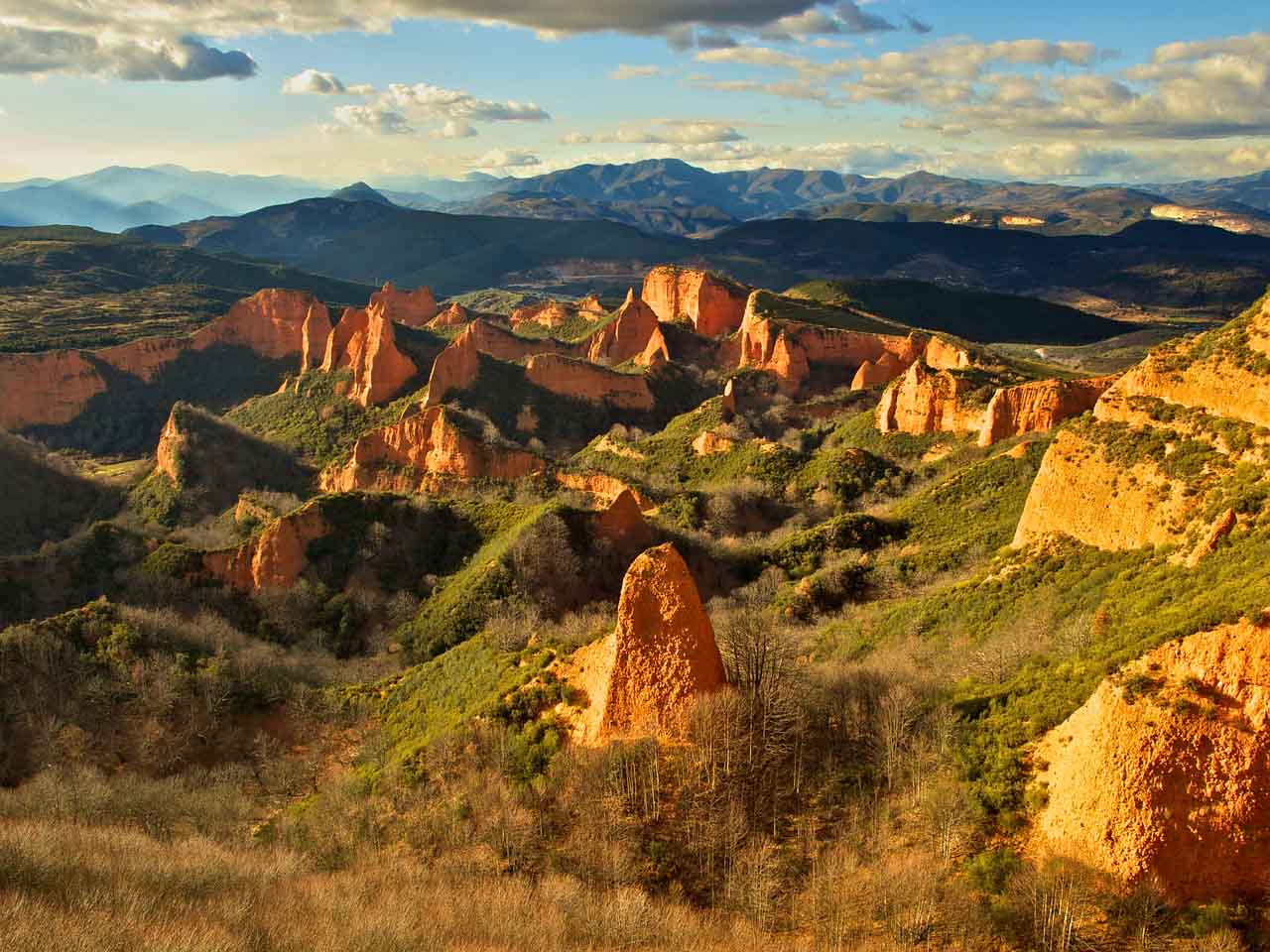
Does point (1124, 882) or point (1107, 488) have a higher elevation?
point (1107, 488)

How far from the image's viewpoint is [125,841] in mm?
19938

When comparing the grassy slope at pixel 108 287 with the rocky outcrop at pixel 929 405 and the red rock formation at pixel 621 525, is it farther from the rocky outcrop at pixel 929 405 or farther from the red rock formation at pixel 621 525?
the rocky outcrop at pixel 929 405

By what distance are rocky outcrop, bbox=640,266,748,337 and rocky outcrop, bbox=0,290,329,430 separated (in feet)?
118

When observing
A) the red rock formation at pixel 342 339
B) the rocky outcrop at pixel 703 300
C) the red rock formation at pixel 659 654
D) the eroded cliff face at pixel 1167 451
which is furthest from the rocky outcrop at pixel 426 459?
the rocky outcrop at pixel 703 300

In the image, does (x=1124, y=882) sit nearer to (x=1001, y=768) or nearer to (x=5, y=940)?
(x=1001, y=768)

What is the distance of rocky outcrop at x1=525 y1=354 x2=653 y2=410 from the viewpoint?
74062 mm

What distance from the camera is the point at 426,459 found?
5512cm

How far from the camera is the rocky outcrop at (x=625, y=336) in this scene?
89.3 meters

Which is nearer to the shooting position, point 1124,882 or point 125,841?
point 1124,882

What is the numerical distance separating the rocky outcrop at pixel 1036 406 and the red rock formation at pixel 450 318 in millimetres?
65647

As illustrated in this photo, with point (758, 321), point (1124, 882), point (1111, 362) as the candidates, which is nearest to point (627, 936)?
point (1124, 882)

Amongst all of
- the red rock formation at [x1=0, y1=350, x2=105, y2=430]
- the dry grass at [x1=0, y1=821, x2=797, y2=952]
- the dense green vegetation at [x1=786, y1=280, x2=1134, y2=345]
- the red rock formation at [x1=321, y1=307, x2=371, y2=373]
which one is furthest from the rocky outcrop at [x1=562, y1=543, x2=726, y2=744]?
the dense green vegetation at [x1=786, y1=280, x2=1134, y2=345]

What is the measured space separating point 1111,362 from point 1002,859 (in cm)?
8446

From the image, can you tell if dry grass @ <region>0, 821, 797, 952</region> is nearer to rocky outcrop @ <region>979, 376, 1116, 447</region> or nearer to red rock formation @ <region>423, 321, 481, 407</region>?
rocky outcrop @ <region>979, 376, 1116, 447</region>
